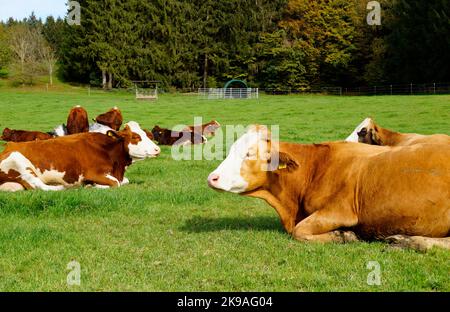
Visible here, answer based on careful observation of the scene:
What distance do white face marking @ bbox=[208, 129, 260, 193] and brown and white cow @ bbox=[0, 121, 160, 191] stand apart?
4728mm

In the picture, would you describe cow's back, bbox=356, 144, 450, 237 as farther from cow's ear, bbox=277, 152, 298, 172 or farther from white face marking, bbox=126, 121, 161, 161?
white face marking, bbox=126, 121, 161, 161

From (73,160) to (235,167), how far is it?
504cm

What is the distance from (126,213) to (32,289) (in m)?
3.42

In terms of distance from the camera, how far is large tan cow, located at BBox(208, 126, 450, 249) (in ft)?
19.7

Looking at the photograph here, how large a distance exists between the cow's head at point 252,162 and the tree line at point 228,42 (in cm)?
6321

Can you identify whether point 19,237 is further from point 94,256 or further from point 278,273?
point 278,273

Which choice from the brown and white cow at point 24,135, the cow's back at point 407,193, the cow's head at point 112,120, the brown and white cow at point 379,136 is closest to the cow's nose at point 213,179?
the cow's back at point 407,193

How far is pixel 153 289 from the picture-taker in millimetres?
4855

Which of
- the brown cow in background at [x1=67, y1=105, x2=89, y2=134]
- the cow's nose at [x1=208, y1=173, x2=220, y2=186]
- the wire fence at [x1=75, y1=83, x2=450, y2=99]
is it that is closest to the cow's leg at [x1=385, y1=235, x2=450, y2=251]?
the cow's nose at [x1=208, y1=173, x2=220, y2=186]

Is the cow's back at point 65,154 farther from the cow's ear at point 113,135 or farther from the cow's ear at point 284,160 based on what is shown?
the cow's ear at point 284,160

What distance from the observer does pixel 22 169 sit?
10133 mm

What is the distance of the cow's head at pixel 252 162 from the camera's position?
6500 mm

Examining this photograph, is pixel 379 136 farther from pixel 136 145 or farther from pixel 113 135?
pixel 113 135

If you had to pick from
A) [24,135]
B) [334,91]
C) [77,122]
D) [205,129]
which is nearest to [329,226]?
[77,122]
